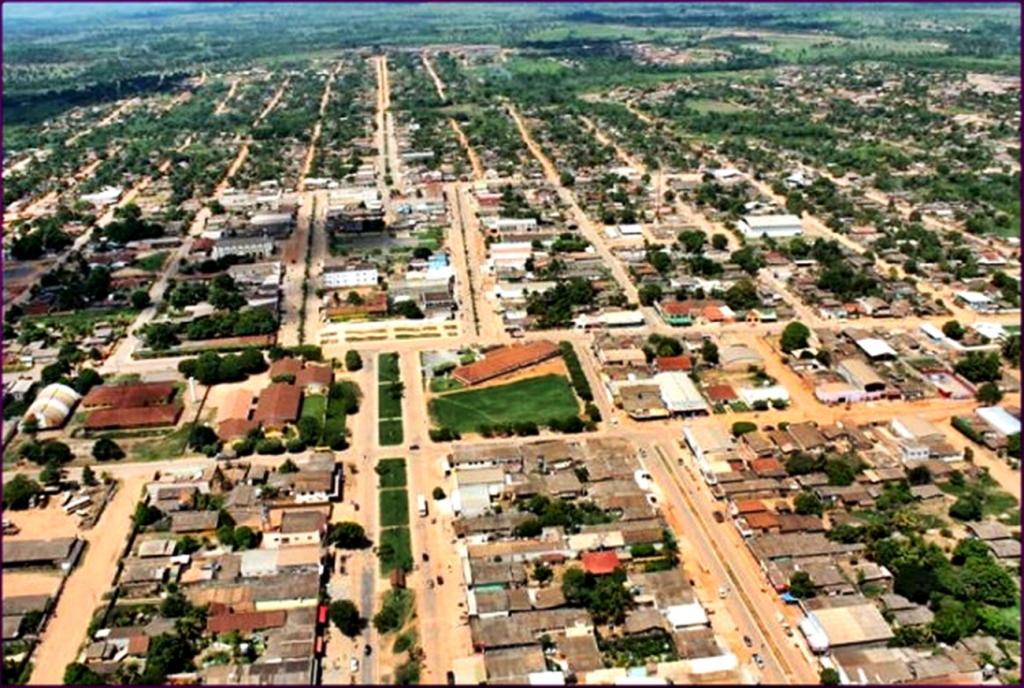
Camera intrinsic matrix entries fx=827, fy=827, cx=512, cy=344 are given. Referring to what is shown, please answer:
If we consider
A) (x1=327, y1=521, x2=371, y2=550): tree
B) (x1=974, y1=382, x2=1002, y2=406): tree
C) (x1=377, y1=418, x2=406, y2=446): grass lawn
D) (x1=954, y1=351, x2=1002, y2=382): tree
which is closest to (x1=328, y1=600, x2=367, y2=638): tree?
(x1=327, y1=521, x2=371, y2=550): tree

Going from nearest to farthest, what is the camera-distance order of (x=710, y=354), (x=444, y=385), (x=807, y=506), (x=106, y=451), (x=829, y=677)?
(x=829, y=677) < (x=807, y=506) < (x=106, y=451) < (x=444, y=385) < (x=710, y=354)

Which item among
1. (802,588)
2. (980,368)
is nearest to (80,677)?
(802,588)

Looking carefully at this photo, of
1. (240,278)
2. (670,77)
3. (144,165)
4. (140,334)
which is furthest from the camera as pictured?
(670,77)

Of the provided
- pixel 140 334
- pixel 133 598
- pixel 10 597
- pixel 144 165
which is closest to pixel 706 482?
pixel 133 598

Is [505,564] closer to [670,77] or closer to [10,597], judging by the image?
[10,597]

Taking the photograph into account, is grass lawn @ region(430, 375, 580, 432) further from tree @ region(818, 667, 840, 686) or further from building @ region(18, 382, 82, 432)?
building @ region(18, 382, 82, 432)

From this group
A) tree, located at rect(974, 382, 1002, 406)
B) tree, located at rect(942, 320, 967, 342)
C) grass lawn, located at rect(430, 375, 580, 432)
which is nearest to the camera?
grass lawn, located at rect(430, 375, 580, 432)

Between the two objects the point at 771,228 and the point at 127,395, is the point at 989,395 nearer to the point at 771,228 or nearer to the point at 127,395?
the point at 771,228
